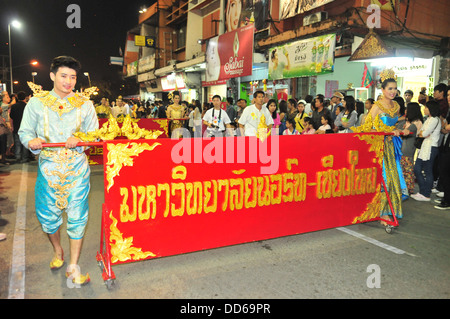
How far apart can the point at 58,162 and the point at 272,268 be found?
2.38 meters

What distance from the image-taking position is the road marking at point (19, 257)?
3.09 m

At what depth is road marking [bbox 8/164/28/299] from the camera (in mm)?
3087

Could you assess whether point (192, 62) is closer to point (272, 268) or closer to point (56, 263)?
point (56, 263)

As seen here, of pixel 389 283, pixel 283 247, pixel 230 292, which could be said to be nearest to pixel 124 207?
pixel 230 292

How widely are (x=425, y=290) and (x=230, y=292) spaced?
180 cm

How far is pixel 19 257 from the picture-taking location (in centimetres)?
385

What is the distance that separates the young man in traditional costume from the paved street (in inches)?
18.6

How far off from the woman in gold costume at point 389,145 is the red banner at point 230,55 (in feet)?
29.9

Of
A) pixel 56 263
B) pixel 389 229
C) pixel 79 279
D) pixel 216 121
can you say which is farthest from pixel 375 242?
pixel 216 121

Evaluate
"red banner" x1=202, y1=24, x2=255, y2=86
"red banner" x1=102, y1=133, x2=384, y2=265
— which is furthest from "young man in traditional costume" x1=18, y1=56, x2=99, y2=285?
"red banner" x1=202, y1=24, x2=255, y2=86

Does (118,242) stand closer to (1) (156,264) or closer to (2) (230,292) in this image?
(1) (156,264)

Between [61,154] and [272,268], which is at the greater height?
[61,154]

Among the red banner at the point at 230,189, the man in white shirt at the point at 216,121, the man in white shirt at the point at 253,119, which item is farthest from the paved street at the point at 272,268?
the man in white shirt at the point at 216,121

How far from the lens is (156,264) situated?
3.72m
